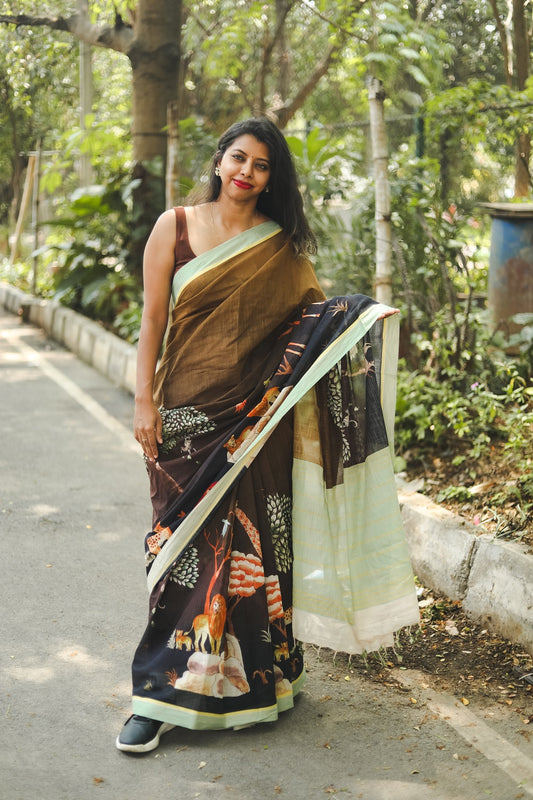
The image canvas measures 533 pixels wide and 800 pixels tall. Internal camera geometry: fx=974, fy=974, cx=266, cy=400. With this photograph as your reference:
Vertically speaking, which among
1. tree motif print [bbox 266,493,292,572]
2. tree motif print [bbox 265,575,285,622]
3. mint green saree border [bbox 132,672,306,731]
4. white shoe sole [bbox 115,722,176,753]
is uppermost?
tree motif print [bbox 266,493,292,572]

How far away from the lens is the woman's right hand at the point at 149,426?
3299 millimetres

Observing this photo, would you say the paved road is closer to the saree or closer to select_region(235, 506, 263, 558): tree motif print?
the saree

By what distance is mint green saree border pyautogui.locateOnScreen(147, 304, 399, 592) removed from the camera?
3.16 metres

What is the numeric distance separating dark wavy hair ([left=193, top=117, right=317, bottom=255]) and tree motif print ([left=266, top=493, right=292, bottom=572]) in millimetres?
854

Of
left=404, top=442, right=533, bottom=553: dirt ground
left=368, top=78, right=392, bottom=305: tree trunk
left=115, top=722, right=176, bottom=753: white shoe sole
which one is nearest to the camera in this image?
left=115, top=722, right=176, bottom=753: white shoe sole

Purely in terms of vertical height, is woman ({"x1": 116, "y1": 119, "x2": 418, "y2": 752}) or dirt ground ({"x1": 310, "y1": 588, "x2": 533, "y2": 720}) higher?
woman ({"x1": 116, "y1": 119, "x2": 418, "y2": 752})

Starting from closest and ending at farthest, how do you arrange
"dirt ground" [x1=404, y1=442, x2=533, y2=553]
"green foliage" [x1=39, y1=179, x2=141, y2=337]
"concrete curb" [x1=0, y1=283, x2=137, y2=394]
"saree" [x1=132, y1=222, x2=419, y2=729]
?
"saree" [x1=132, y1=222, x2=419, y2=729] → "dirt ground" [x1=404, y1=442, x2=533, y2=553] → "concrete curb" [x1=0, y1=283, x2=137, y2=394] → "green foliage" [x1=39, y1=179, x2=141, y2=337]

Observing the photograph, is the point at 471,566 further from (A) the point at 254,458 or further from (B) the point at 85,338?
(B) the point at 85,338

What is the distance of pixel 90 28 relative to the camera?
33.5 ft

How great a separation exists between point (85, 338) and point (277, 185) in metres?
6.77

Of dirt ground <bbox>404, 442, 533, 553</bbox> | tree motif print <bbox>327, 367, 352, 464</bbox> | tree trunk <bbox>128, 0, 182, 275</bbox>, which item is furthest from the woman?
tree trunk <bbox>128, 0, 182, 275</bbox>

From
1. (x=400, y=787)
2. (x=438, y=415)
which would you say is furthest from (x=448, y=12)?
(x=400, y=787)

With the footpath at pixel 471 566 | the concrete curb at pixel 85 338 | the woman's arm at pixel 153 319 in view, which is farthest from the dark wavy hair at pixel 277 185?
the concrete curb at pixel 85 338

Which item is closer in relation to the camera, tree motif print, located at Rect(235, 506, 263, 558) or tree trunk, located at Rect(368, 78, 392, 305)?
tree motif print, located at Rect(235, 506, 263, 558)
